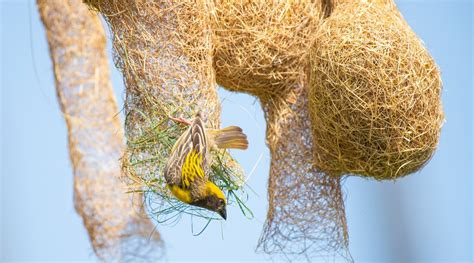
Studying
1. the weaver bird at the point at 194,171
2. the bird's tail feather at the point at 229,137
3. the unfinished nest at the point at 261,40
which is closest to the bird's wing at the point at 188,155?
the weaver bird at the point at 194,171

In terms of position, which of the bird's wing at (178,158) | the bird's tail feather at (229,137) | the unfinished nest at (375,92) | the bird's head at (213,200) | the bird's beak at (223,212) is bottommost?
the bird's beak at (223,212)

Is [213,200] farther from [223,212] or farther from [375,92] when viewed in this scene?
[375,92]

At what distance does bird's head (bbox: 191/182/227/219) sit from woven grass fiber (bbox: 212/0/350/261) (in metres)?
0.68

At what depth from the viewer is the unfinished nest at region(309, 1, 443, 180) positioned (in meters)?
3.94

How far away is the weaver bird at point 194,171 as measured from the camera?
3.62 metres

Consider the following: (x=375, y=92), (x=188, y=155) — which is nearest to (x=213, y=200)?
(x=188, y=155)

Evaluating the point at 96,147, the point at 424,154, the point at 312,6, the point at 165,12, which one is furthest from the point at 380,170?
the point at 96,147

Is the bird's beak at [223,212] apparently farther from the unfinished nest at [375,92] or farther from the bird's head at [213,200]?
the unfinished nest at [375,92]

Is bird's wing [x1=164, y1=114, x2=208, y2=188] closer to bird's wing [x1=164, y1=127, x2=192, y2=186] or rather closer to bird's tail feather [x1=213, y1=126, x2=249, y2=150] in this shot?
bird's wing [x1=164, y1=127, x2=192, y2=186]

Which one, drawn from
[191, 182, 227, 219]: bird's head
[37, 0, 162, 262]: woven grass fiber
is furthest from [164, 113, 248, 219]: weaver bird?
[37, 0, 162, 262]: woven grass fiber

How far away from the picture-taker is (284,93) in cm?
440

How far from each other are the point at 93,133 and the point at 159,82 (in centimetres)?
138

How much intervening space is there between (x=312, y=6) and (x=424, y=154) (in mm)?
810

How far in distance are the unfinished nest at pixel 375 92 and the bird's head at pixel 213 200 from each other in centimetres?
62
